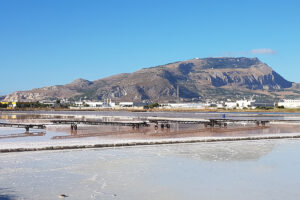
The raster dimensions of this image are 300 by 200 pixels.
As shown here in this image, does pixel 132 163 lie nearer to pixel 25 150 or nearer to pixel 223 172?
pixel 223 172

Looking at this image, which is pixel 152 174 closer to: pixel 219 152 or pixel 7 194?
pixel 7 194

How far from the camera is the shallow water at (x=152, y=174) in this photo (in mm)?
12664


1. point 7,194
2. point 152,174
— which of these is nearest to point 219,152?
point 152,174

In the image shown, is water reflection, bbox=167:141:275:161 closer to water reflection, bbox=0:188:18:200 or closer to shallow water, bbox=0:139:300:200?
shallow water, bbox=0:139:300:200

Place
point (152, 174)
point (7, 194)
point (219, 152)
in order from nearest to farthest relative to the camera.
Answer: point (7, 194) → point (152, 174) → point (219, 152)

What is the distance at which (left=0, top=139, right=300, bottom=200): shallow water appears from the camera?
12664 mm

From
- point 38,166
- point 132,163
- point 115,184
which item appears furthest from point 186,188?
point 38,166

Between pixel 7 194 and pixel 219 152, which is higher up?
pixel 7 194

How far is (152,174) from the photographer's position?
52.2ft

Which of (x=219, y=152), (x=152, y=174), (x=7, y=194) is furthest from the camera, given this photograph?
(x=219, y=152)

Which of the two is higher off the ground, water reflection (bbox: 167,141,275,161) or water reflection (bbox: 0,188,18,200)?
water reflection (bbox: 0,188,18,200)

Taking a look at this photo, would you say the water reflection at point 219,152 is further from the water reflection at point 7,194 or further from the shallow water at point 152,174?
the water reflection at point 7,194

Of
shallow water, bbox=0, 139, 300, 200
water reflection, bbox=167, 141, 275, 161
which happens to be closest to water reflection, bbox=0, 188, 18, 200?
shallow water, bbox=0, 139, 300, 200

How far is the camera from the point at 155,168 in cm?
1738
